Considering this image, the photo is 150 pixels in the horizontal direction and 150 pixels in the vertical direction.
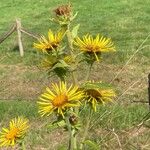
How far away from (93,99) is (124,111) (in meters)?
4.49

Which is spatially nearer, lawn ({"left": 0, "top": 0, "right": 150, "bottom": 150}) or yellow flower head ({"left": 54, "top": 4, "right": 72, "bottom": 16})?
yellow flower head ({"left": 54, "top": 4, "right": 72, "bottom": 16})

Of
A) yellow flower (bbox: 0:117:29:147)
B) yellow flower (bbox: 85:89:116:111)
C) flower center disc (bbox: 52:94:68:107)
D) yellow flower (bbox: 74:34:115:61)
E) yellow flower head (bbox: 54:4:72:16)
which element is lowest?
yellow flower (bbox: 0:117:29:147)

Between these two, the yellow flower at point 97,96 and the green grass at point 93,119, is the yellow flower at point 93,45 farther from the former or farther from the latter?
the green grass at point 93,119

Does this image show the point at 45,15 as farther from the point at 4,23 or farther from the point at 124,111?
the point at 124,111

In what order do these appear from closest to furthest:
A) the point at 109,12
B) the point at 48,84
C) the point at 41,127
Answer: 1. the point at 41,127
2. the point at 48,84
3. the point at 109,12

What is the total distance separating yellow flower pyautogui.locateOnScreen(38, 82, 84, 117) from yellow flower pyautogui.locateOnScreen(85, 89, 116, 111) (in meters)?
0.08

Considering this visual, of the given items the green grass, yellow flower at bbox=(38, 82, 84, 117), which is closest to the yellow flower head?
yellow flower at bbox=(38, 82, 84, 117)

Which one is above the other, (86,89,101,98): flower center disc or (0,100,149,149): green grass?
(0,100,149,149): green grass

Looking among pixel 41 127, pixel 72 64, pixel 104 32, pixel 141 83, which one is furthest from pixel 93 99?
pixel 104 32

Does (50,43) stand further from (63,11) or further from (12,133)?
(12,133)

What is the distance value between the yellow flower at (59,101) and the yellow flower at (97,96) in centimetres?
8

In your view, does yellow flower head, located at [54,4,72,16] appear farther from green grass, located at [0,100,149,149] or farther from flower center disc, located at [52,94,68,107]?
green grass, located at [0,100,149,149]

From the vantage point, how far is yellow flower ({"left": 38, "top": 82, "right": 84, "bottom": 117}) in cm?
123

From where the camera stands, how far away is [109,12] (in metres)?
12.8
